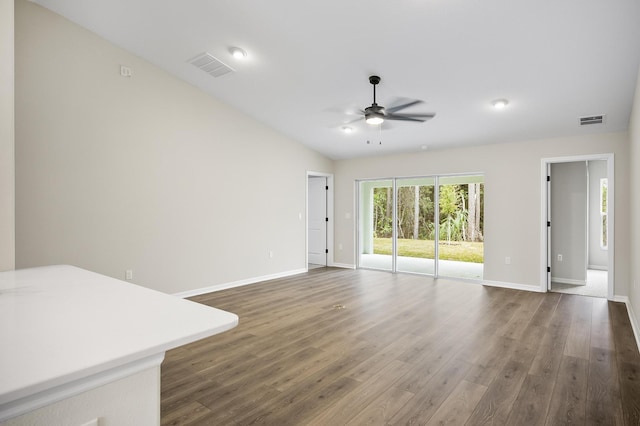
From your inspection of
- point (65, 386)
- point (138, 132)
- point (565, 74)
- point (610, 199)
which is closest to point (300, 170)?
point (138, 132)

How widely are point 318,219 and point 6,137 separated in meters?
6.45

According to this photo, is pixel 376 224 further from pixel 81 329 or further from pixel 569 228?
pixel 81 329

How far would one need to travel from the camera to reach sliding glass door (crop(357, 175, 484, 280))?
6348 millimetres

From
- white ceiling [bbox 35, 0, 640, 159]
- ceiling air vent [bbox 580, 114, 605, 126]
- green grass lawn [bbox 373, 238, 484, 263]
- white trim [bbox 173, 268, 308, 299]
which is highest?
white ceiling [bbox 35, 0, 640, 159]

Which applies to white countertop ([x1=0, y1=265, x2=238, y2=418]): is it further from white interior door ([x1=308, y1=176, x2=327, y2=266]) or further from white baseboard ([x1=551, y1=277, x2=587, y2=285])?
white baseboard ([x1=551, y1=277, x2=587, y2=285])

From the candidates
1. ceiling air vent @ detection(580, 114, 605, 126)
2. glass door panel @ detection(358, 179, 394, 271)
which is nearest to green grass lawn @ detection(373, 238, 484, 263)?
glass door panel @ detection(358, 179, 394, 271)

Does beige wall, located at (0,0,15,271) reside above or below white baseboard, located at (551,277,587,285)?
above

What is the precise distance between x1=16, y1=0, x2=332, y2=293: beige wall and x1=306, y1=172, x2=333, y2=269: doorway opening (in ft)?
6.23

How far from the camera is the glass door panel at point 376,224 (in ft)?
24.1

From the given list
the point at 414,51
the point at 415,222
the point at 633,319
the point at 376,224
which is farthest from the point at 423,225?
the point at 414,51

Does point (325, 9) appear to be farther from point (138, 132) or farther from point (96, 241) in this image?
point (96, 241)

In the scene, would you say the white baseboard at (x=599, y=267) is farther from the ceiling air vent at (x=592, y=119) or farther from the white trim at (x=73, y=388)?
the white trim at (x=73, y=388)

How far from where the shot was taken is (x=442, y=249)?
6613 millimetres

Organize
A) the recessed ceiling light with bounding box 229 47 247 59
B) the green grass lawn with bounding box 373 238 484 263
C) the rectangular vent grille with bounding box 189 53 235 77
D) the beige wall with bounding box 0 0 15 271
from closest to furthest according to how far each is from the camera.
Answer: the beige wall with bounding box 0 0 15 271, the recessed ceiling light with bounding box 229 47 247 59, the rectangular vent grille with bounding box 189 53 235 77, the green grass lawn with bounding box 373 238 484 263
